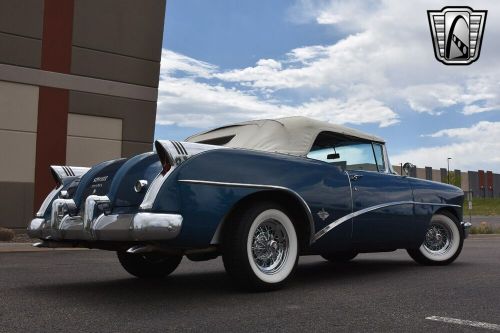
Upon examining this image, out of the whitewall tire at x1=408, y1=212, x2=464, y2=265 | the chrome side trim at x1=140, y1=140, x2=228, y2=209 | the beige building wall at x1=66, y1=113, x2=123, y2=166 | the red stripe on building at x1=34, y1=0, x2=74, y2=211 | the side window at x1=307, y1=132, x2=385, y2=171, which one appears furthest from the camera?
the beige building wall at x1=66, y1=113, x2=123, y2=166

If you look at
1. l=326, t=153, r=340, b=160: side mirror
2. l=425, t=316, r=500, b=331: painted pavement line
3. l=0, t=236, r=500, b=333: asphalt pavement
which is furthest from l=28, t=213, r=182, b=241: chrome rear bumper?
l=326, t=153, r=340, b=160: side mirror

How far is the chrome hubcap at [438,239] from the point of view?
6.93 metres

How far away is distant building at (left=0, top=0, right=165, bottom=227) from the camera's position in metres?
14.5

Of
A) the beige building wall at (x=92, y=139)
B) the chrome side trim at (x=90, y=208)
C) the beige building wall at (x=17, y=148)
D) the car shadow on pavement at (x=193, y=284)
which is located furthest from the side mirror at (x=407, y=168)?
the beige building wall at (x=17, y=148)

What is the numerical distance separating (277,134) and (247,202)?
1185 millimetres

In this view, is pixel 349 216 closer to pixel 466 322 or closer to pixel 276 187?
pixel 276 187

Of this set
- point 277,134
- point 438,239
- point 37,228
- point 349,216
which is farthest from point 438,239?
point 37,228

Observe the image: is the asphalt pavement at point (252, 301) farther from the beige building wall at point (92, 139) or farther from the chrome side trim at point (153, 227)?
the beige building wall at point (92, 139)

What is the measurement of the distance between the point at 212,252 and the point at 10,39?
Answer: 39.8 feet

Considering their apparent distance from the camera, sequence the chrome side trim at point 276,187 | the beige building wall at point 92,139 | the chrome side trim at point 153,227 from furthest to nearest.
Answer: the beige building wall at point 92,139
the chrome side trim at point 276,187
the chrome side trim at point 153,227

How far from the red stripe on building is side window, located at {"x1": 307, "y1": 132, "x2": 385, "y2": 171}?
11.2m

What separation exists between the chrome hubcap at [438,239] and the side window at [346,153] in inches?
50.8

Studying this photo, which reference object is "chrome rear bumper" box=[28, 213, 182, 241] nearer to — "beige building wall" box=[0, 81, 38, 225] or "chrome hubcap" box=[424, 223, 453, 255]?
"chrome hubcap" box=[424, 223, 453, 255]

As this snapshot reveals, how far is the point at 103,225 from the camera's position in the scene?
432 centimetres
